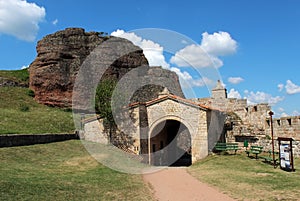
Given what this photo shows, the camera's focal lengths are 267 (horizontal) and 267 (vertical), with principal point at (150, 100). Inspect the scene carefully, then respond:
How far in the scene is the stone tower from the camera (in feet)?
93.0

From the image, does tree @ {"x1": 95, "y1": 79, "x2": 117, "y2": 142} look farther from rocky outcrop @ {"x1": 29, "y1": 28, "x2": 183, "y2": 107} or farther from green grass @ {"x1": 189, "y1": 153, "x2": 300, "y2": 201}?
rocky outcrop @ {"x1": 29, "y1": 28, "x2": 183, "y2": 107}

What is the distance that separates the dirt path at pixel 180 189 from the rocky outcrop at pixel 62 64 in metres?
25.6

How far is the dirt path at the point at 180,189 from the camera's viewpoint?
8629 mm

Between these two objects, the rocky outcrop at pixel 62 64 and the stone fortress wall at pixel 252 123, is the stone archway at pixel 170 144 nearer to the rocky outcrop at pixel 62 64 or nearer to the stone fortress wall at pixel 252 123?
the stone fortress wall at pixel 252 123

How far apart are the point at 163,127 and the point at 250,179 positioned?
11.4 m

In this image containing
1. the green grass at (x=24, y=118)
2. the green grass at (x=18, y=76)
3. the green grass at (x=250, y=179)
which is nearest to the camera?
the green grass at (x=250, y=179)

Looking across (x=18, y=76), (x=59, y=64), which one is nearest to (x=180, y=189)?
(x=59, y=64)

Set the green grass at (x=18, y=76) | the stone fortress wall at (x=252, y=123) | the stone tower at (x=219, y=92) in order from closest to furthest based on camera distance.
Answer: the stone fortress wall at (x=252, y=123)
the stone tower at (x=219, y=92)
the green grass at (x=18, y=76)

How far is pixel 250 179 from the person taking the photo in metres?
10.8

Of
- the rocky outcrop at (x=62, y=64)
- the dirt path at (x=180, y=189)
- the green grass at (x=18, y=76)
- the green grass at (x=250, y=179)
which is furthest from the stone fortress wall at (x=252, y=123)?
the green grass at (x=18, y=76)

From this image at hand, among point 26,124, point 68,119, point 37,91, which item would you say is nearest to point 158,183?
point 26,124

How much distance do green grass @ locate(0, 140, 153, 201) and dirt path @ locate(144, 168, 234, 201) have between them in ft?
1.69

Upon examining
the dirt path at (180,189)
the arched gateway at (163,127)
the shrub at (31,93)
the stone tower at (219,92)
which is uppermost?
the shrub at (31,93)

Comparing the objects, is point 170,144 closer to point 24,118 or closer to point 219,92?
point 219,92
